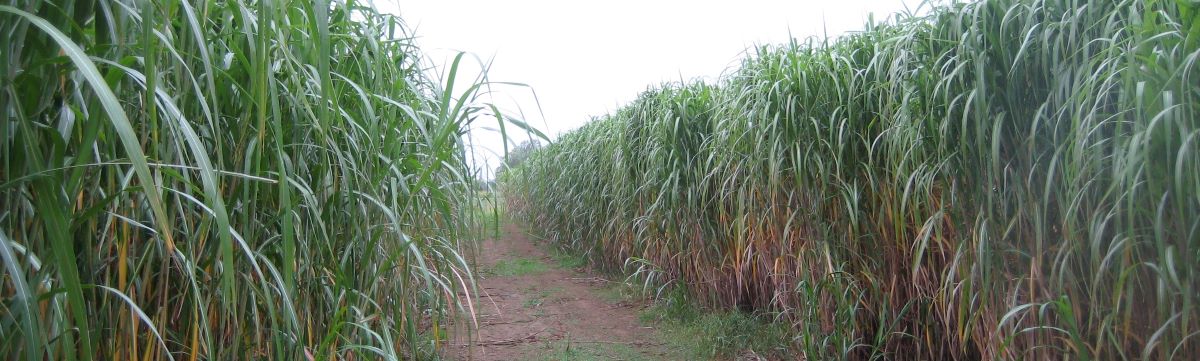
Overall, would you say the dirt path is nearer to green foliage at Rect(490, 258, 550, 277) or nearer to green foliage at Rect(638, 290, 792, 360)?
green foliage at Rect(490, 258, 550, 277)

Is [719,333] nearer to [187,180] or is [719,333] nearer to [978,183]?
[978,183]

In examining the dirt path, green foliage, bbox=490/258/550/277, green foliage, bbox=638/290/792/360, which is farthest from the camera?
green foliage, bbox=490/258/550/277

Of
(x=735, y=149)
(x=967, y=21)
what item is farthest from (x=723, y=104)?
(x=967, y=21)

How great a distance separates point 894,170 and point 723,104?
4.61 feet

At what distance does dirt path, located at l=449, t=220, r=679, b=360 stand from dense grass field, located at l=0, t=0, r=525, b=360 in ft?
3.07

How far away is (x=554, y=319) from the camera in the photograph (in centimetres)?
483

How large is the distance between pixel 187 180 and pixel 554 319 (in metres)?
3.97

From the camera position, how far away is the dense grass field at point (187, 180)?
0.82 m

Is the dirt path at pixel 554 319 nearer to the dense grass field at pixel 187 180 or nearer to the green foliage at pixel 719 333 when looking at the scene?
the green foliage at pixel 719 333

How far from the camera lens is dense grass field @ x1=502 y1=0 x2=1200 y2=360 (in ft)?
5.08

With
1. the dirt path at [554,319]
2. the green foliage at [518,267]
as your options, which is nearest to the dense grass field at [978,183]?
the dirt path at [554,319]

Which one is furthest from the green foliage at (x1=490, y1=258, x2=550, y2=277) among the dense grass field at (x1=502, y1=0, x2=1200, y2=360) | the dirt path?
the dense grass field at (x1=502, y1=0, x2=1200, y2=360)

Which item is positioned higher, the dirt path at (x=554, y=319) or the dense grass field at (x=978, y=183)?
the dense grass field at (x=978, y=183)

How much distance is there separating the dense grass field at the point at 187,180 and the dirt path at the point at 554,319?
94 centimetres
